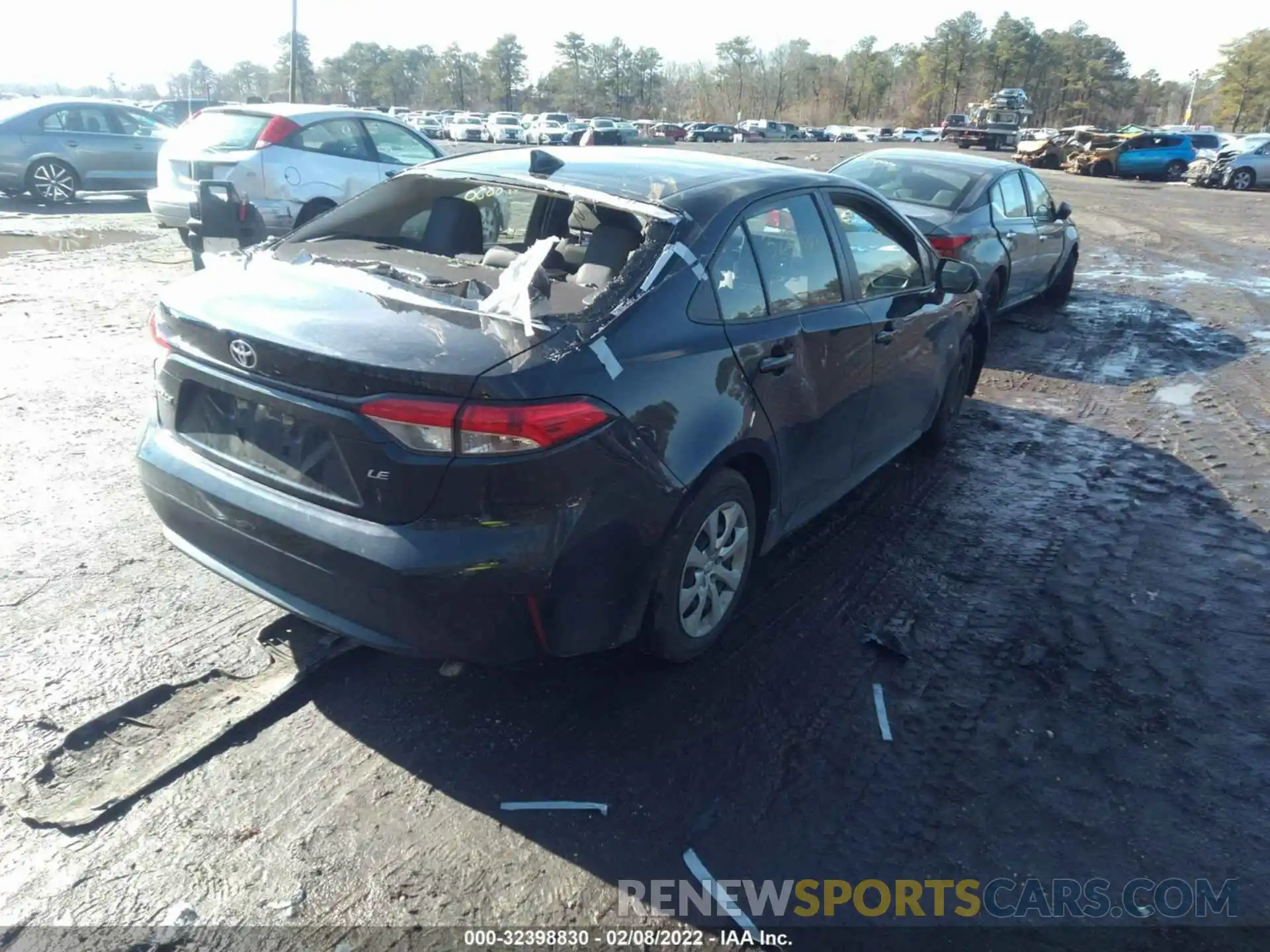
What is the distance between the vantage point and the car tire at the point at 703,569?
3.14 metres

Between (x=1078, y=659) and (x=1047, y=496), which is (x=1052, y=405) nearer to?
(x=1047, y=496)

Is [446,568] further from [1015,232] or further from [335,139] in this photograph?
[335,139]

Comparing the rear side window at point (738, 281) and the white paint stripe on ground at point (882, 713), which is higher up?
the rear side window at point (738, 281)

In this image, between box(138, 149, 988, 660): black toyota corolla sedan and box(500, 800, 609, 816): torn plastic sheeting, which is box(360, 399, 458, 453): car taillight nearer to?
box(138, 149, 988, 660): black toyota corolla sedan

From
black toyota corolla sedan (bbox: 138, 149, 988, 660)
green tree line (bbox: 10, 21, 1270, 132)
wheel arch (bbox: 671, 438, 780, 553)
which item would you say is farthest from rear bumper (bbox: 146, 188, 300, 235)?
green tree line (bbox: 10, 21, 1270, 132)

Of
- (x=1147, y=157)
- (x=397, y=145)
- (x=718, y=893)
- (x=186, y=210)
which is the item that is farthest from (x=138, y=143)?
(x=1147, y=157)

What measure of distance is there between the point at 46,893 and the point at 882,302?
149 inches

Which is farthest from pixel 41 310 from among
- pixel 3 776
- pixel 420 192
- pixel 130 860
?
pixel 130 860

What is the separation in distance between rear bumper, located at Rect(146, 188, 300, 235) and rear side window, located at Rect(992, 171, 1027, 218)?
6.97 m

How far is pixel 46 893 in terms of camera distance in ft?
7.93

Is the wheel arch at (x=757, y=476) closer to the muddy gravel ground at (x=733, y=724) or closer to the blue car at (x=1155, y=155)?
the muddy gravel ground at (x=733, y=724)

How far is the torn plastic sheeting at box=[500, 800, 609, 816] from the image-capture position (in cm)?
280

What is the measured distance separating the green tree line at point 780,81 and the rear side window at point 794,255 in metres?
95.2

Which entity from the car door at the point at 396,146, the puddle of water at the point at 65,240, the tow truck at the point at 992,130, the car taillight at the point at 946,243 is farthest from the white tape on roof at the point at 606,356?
the tow truck at the point at 992,130
